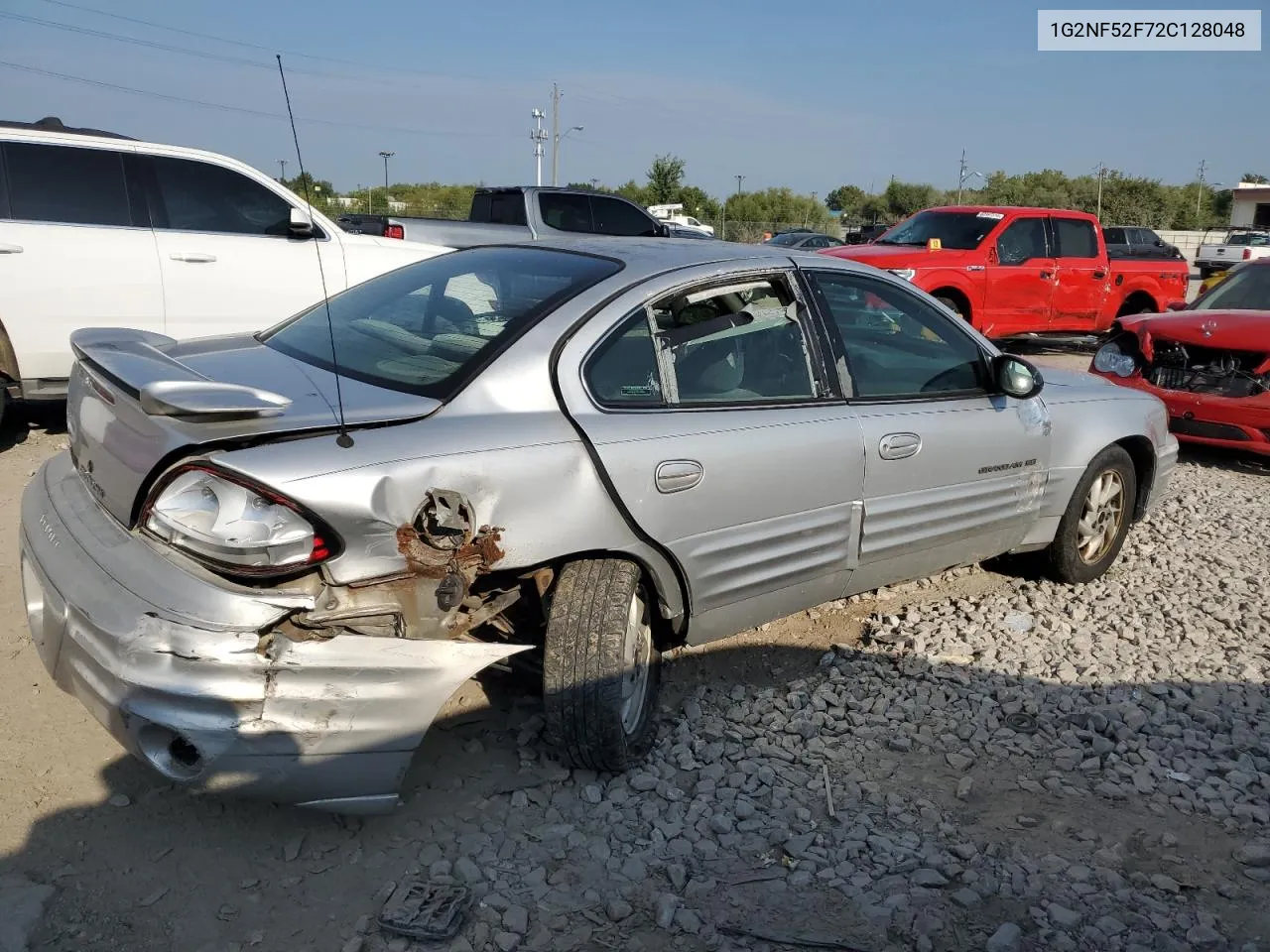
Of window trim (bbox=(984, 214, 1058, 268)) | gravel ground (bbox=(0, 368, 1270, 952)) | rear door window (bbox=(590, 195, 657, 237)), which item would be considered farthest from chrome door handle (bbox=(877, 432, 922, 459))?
rear door window (bbox=(590, 195, 657, 237))

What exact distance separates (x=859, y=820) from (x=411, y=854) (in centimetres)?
126

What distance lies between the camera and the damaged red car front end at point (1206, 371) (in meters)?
6.83

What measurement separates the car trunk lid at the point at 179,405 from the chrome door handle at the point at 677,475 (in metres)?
0.69

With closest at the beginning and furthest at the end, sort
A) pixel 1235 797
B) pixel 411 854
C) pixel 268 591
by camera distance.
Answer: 1. pixel 268 591
2. pixel 411 854
3. pixel 1235 797

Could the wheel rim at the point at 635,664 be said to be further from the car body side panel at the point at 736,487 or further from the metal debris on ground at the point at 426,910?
the metal debris on ground at the point at 426,910

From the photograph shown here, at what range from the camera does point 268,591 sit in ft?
7.92

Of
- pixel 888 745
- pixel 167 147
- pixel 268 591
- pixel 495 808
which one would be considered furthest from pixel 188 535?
pixel 167 147

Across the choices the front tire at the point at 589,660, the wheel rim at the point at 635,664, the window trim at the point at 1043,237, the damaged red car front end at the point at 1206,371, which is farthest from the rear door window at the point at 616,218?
the front tire at the point at 589,660

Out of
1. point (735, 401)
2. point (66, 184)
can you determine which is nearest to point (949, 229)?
point (66, 184)

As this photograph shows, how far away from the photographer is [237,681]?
2354 mm

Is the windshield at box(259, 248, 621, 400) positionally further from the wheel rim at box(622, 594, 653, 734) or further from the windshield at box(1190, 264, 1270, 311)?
the windshield at box(1190, 264, 1270, 311)

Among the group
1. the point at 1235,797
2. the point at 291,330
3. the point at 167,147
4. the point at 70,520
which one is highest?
the point at 167,147

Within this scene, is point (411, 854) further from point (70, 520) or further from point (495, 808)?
point (70, 520)

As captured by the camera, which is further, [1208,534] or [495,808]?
[1208,534]
